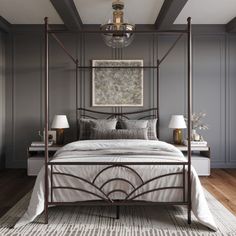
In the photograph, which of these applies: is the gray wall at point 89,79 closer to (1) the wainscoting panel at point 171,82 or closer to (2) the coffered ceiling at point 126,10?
(1) the wainscoting panel at point 171,82

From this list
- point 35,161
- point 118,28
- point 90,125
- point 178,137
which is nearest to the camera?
point 118,28

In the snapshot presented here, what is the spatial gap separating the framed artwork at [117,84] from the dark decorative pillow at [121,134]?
2.96 ft

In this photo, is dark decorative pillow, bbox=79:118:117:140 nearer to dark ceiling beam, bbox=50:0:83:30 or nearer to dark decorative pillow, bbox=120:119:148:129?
dark decorative pillow, bbox=120:119:148:129

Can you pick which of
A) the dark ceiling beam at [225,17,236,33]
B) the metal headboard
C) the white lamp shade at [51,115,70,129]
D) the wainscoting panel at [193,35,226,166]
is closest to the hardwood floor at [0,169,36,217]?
the white lamp shade at [51,115,70,129]

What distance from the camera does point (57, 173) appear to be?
9.84ft

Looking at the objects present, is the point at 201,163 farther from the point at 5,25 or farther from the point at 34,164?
the point at 5,25

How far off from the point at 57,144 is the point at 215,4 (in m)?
3.41

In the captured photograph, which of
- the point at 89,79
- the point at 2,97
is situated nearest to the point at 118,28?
Answer: the point at 89,79

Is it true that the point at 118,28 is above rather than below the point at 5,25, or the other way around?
below

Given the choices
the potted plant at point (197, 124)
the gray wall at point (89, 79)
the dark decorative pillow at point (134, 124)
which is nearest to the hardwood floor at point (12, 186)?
the gray wall at point (89, 79)

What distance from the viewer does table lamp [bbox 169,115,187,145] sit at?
5.14m

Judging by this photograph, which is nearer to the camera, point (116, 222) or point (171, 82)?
point (116, 222)

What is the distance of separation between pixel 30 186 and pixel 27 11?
2758mm

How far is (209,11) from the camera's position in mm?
4840
